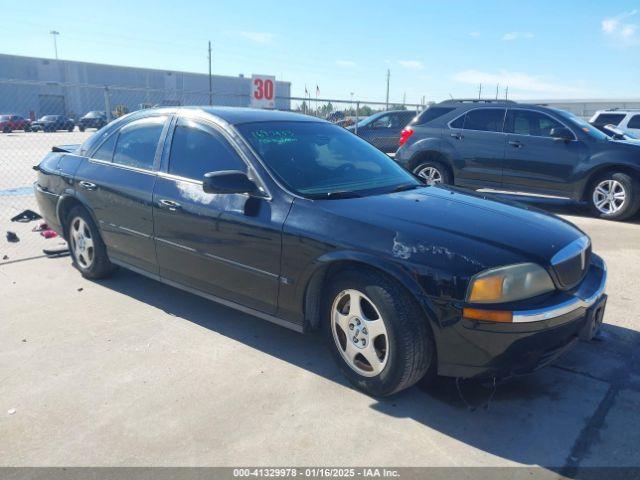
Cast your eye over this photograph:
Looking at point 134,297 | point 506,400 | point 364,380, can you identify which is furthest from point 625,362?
point 134,297

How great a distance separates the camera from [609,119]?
15508 mm

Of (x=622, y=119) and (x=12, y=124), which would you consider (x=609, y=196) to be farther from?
(x=12, y=124)

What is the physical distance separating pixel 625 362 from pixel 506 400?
42.4 inches

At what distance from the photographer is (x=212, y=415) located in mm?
2924

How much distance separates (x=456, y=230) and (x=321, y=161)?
4.28 feet

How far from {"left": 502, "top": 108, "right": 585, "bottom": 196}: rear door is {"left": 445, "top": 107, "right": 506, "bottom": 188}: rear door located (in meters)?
0.14

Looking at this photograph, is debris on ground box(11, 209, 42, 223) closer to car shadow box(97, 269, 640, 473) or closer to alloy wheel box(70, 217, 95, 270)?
alloy wheel box(70, 217, 95, 270)

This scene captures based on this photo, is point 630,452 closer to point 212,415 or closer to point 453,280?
point 453,280

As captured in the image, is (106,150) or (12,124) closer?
(106,150)

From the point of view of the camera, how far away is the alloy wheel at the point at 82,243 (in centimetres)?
494

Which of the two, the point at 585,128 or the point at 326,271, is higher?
the point at 585,128

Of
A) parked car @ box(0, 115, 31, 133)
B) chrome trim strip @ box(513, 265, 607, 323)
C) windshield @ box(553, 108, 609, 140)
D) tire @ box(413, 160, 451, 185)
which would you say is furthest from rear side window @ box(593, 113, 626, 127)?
parked car @ box(0, 115, 31, 133)

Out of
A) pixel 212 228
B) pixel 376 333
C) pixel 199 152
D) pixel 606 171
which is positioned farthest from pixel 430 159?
pixel 376 333

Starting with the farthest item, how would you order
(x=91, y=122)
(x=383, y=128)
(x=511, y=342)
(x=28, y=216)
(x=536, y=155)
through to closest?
(x=91, y=122), (x=383, y=128), (x=536, y=155), (x=28, y=216), (x=511, y=342)
